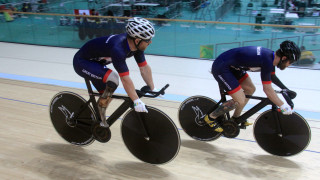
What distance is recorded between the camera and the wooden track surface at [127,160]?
2498mm

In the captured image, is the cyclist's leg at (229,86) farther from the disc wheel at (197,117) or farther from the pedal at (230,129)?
the disc wheel at (197,117)

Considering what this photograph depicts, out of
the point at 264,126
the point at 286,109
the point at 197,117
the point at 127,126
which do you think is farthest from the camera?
the point at 197,117

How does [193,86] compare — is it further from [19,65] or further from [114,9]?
[114,9]

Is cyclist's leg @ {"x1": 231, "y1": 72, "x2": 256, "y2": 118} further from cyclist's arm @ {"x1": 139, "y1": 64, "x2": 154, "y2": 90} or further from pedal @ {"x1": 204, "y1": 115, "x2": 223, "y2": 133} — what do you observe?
cyclist's arm @ {"x1": 139, "y1": 64, "x2": 154, "y2": 90}

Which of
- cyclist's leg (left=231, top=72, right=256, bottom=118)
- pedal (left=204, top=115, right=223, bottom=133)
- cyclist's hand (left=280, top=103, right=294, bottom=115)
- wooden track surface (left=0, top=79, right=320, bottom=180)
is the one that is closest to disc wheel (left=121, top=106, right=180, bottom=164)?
wooden track surface (left=0, top=79, right=320, bottom=180)

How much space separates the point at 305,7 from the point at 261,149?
579 centimetres

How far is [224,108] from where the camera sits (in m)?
2.66

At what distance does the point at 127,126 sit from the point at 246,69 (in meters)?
1.14

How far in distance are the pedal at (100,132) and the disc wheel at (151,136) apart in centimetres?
14

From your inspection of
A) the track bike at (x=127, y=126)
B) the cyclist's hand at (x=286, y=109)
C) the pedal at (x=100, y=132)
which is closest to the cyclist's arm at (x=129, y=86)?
the track bike at (x=127, y=126)

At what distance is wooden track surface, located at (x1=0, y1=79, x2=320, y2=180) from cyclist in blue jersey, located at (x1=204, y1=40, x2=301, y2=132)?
31 centimetres

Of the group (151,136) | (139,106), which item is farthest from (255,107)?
(139,106)

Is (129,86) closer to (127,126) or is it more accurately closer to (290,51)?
(127,126)

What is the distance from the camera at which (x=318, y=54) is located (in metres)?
5.44
